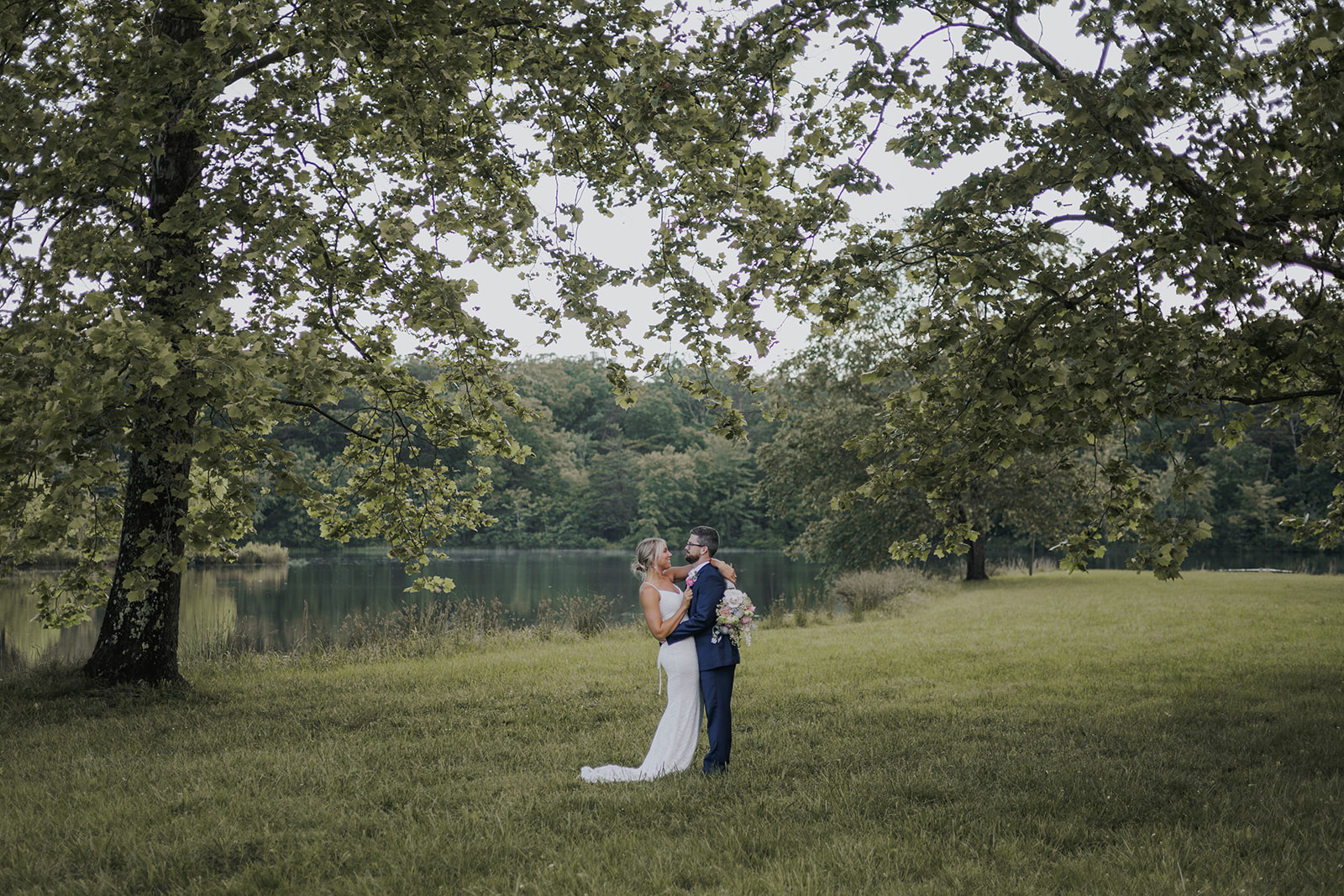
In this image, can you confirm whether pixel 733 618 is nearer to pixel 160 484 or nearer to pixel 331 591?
pixel 160 484

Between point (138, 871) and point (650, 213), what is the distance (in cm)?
642

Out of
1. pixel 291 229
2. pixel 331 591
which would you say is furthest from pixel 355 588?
pixel 291 229

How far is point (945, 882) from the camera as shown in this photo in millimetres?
4285

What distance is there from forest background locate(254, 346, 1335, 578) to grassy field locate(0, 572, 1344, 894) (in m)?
2.17

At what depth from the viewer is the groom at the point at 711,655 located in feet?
20.8

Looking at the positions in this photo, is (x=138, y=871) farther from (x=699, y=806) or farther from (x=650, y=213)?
(x=650, y=213)

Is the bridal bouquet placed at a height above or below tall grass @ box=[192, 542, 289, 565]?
above

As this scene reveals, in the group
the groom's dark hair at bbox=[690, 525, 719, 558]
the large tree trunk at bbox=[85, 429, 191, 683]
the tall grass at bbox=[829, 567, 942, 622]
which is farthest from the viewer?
the tall grass at bbox=[829, 567, 942, 622]

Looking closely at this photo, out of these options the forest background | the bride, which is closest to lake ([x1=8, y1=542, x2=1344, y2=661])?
the forest background

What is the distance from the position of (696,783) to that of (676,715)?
601 mm

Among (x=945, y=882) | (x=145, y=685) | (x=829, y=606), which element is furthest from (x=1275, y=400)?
(x=829, y=606)

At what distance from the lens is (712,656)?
6.41m

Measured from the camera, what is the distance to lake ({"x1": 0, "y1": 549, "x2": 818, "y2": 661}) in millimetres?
17328

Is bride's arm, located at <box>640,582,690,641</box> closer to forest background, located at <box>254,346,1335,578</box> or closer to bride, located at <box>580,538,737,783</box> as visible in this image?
bride, located at <box>580,538,737,783</box>
